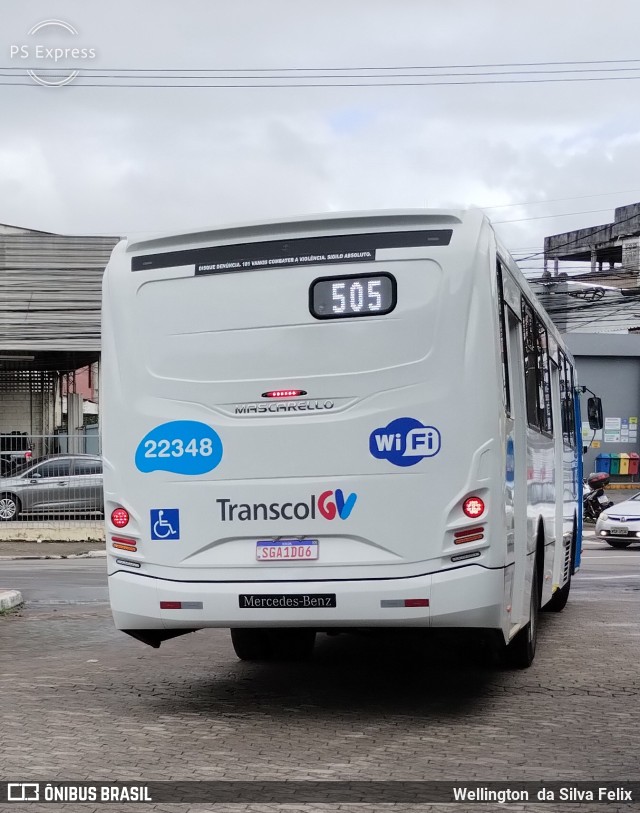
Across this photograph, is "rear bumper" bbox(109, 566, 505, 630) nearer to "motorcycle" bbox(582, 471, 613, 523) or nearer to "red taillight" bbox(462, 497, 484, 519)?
"red taillight" bbox(462, 497, 484, 519)

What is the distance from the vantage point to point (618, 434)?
44.9 metres

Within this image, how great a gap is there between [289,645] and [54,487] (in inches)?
647

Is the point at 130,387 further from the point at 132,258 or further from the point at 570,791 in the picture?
the point at 570,791

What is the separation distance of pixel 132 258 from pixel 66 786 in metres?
3.80

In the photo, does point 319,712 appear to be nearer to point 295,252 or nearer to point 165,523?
point 165,523

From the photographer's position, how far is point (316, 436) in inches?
303

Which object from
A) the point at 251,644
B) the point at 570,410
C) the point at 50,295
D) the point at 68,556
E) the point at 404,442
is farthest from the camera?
the point at 50,295

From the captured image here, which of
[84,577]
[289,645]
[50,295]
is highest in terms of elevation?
[50,295]

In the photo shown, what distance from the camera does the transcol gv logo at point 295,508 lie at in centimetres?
766

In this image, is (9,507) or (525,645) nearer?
(525,645)

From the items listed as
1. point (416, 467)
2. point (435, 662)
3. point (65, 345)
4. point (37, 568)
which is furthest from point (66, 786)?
point (65, 345)

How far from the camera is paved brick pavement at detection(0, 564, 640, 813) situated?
6305 millimetres

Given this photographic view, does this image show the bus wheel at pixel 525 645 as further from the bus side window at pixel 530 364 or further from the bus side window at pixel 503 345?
the bus side window at pixel 503 345

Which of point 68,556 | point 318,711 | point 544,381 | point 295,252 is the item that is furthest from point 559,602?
point 68,556
